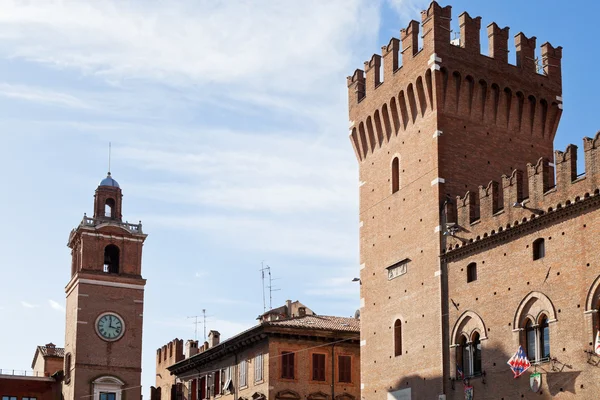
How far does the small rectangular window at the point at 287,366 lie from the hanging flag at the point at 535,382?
19.7 metres

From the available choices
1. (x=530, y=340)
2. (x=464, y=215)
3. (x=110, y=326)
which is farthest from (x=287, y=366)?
(x=110, y=326)

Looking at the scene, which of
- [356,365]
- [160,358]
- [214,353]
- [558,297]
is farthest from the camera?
[160,358]

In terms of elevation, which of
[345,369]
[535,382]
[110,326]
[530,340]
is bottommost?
[535,382]

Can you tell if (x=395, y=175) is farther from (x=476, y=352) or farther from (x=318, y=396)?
(x=318, y=396)

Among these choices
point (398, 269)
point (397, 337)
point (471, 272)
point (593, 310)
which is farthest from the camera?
point (398, 269)

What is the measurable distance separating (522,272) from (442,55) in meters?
9.72

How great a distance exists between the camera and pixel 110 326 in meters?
72.6

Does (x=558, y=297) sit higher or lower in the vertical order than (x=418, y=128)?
lower

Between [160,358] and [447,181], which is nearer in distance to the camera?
[447,181]

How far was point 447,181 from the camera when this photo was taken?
3788cm

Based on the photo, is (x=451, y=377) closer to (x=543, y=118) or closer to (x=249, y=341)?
(x=543, y=118)

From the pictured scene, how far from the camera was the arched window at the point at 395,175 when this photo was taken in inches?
1595

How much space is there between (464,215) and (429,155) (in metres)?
3.22

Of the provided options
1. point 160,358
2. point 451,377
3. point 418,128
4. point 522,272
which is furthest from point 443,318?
point 160,358
